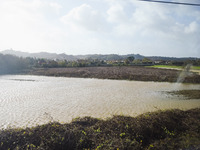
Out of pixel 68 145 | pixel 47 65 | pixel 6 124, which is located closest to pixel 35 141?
pixel 68 145

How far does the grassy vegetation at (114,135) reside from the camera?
3590mm

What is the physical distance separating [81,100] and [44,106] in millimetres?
2000

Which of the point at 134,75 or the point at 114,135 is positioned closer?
the point at 114,135

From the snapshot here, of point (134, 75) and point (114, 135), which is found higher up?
point (134, 75)

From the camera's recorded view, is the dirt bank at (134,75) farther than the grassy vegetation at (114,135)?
Yes

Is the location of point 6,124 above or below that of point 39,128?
below

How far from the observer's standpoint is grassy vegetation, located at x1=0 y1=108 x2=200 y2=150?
359 centimetres

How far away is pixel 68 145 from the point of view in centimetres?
369

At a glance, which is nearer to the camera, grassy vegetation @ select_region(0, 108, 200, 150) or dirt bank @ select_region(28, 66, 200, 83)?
grassy vegetation @ select_region(0, 108, 200, 150)

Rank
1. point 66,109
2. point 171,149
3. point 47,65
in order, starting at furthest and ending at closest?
point 47,65 → point 66,109 → point 171,149

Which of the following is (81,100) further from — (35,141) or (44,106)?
(35,141)

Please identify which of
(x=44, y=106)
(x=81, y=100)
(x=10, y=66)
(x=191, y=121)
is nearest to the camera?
(x=191, y=121)

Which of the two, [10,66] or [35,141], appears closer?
[35,141]

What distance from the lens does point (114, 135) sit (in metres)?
3.99
